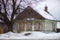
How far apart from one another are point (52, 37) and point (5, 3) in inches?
40.3

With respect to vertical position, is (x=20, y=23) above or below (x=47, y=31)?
above

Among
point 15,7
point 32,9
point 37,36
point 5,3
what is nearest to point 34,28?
point 37,36

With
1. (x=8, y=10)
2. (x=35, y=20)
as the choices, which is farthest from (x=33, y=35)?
(x=8, y=10)

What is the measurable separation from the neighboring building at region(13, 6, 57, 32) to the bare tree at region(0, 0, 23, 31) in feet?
0.30

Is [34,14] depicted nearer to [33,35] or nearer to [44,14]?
[44,14]

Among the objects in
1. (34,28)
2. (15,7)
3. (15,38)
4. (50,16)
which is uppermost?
(15,7)

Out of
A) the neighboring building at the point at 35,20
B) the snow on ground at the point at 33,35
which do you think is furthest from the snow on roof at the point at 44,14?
the snow on ground at the point at 33,35

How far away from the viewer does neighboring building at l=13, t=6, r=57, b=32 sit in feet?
6.95

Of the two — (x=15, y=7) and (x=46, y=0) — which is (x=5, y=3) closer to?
(x=15, y=7)

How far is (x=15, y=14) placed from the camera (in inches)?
83.7

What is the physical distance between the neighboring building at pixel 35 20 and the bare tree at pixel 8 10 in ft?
0.30

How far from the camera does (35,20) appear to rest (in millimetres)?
2131

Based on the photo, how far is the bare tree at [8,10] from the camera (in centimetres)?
211

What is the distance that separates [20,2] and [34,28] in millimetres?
524
